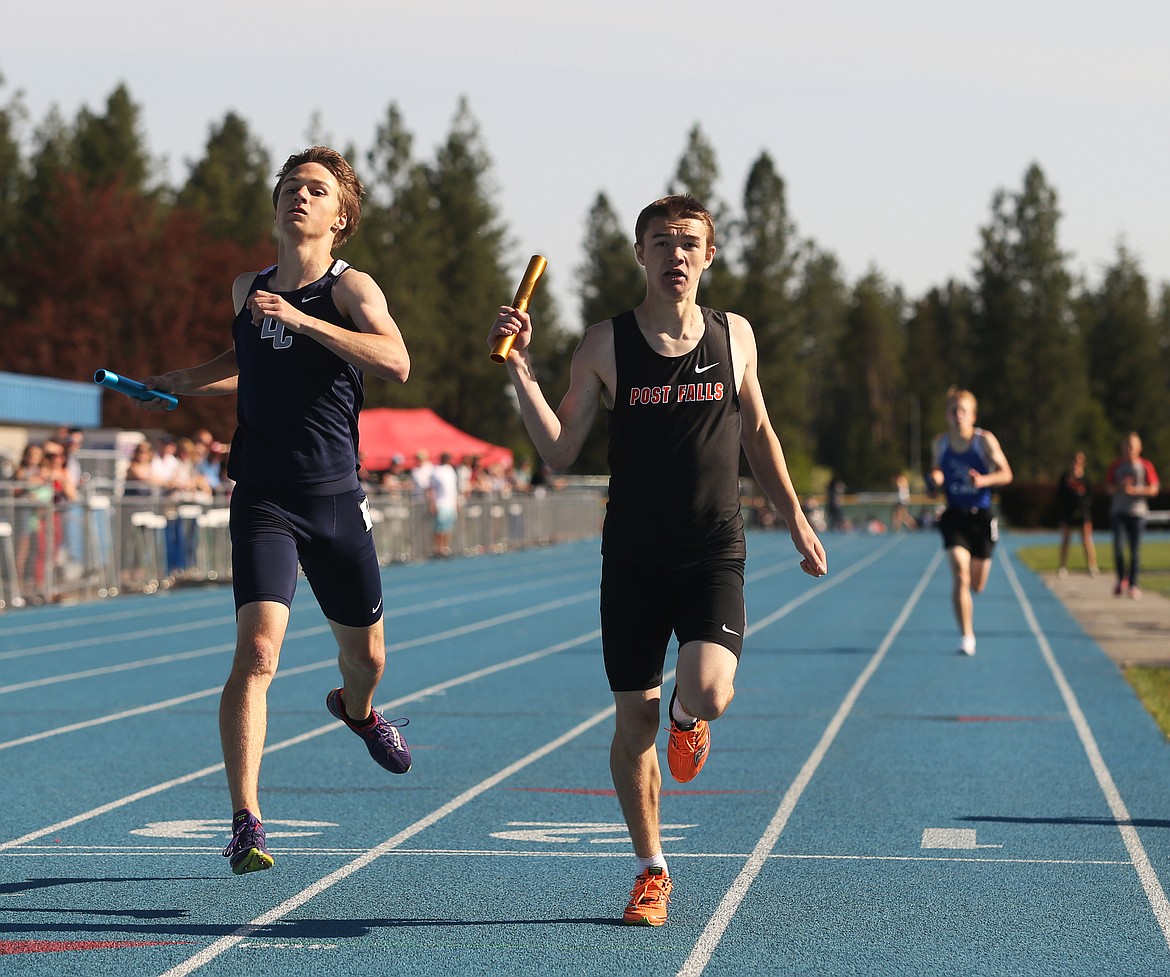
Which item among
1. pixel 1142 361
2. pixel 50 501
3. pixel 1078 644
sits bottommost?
pixel 1078 644

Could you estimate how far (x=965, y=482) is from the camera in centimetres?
1374

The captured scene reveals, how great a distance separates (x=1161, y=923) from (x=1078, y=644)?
10899 millimetres

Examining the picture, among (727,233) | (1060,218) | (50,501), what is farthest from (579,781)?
(1060,218)

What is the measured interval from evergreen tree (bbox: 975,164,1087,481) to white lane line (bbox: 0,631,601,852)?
2958 inches

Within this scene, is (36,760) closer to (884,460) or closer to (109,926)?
(109,926)

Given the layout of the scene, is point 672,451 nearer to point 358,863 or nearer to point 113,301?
point 358,863

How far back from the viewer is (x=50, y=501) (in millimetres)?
18500

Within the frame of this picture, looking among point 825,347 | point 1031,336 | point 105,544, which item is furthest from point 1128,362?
point 105,544

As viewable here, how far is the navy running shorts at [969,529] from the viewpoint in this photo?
45.6ft

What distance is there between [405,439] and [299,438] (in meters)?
37.1

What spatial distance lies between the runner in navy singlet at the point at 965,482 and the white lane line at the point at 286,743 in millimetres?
3397

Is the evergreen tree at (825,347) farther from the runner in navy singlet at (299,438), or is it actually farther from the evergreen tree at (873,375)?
the runner in navy singlet at (299,438)

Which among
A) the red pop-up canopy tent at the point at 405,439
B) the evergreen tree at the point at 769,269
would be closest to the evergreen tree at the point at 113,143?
the evergreen tree at the point at 769,269

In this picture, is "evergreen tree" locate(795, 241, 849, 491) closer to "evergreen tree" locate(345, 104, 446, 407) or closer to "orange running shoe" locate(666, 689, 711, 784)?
"evergreen tree" locate(345, 104, 446, 407)
